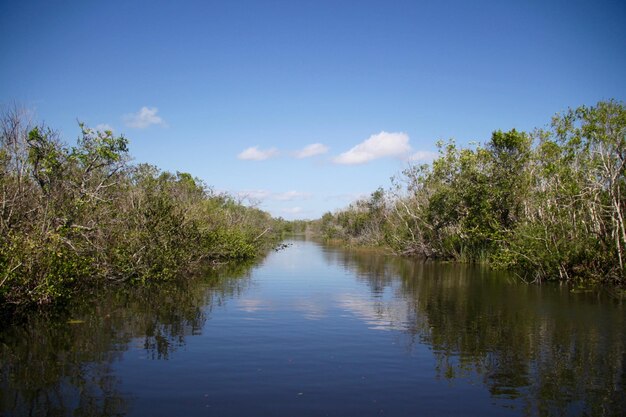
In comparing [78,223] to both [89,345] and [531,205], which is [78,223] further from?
[531,205]

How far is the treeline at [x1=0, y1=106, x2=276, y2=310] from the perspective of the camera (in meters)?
13.6

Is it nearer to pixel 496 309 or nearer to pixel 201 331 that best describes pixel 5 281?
pixel 201 331

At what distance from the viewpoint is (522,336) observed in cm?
1334

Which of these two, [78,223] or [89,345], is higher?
[78,223]

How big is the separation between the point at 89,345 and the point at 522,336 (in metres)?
11.1

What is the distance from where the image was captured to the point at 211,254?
32219mm

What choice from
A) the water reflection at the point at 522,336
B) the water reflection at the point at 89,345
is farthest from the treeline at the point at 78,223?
the water reflection at the point at 522,336

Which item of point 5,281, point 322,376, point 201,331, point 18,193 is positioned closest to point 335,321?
point 201,331

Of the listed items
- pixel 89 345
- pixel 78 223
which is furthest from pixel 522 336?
pixel 78 223

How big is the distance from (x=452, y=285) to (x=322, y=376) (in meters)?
16.1

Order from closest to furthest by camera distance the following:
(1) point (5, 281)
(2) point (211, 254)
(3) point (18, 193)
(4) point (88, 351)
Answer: (4) point (88, 351)
(1) point (5, 281)
(3) point (18, 193)
(2) point (211, 254)

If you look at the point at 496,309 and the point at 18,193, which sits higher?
the point at 18,193

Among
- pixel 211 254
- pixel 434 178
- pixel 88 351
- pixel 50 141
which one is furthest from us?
pixel 434 178

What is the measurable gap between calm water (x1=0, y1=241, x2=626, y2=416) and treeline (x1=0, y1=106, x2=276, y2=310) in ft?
4.40
